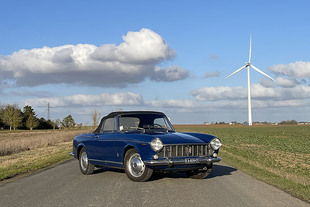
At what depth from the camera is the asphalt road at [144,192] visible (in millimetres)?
6496

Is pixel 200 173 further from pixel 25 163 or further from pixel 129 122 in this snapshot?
pixel 25 163

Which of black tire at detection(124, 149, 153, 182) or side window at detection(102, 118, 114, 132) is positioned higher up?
side window at detection(102, 118, 114, 132)

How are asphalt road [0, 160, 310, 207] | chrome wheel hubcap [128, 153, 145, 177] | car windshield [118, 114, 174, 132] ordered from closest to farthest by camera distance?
asphalt road [0, 160, 310, 207]
chrome wheel hubcap [128, 153, 145, 177]
car windshield [118, 114, 174, 132]

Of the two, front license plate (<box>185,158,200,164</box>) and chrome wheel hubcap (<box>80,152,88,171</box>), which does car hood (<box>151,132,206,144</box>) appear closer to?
front license plate (<box>185,158,200,164</box>)

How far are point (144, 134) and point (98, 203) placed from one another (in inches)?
104

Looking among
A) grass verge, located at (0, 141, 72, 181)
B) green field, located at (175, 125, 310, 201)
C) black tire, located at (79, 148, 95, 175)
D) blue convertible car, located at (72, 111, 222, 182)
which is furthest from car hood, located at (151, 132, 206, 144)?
grass verge, located at (0, 141, 72, 181)

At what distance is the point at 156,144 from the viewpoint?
8.24 meters

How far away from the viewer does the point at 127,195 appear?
23.2ft

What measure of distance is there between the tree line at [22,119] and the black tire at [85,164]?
86419mm

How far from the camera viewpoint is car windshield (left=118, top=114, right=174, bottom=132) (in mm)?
9695

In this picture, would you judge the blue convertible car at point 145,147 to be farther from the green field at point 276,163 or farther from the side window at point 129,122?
the green field at point 276,163

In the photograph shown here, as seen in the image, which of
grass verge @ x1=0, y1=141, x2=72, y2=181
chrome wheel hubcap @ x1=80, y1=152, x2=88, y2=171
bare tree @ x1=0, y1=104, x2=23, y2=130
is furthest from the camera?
bare tree @ x1=0, y1=104, x2=23, y2=130

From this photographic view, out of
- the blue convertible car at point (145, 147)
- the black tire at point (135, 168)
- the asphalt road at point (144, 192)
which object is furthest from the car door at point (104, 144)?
the black tire at point (135, 168)

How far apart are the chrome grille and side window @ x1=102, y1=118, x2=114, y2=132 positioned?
208 cm
